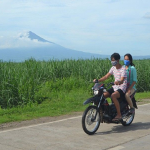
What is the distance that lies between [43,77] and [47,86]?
193 cm

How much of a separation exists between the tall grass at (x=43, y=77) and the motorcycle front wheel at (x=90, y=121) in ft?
14.7

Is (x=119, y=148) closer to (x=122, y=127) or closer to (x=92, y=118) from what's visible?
(x=92, y=118)

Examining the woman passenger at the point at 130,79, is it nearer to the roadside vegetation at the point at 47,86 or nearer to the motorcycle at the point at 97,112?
the motorcycle at the point at 97,112

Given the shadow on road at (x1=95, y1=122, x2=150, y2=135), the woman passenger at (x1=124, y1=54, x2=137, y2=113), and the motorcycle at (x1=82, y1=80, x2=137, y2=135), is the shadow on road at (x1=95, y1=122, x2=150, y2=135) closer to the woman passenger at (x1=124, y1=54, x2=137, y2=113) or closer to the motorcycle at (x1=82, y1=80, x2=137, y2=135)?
the motorcycle at (x1=82, y1=80, x2=137, y2=135)

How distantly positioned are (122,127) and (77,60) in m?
13.3

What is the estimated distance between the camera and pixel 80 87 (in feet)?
58.9

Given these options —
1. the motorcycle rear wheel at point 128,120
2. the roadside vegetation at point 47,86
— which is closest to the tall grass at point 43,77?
the roadside vegetation at point 47,86

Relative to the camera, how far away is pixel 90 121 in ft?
26.2

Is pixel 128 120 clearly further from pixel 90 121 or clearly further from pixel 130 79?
pixel 90 121

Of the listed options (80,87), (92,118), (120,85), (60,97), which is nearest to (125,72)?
(120,85)

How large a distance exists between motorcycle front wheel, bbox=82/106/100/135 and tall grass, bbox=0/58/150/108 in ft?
14.7

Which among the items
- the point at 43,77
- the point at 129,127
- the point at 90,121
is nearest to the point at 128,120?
the point at 129,127

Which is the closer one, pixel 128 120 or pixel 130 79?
pixel 130 79

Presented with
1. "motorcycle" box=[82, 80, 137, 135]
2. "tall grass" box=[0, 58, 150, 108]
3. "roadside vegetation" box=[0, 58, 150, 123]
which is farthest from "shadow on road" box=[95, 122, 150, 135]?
"tall grass" box=[0, 58, 150, 108]
